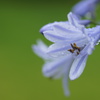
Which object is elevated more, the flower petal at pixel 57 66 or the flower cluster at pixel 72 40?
the flower petal at pixel 57 66

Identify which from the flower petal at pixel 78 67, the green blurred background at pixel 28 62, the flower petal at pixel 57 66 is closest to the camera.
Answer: the flower petal at pixel 78 67

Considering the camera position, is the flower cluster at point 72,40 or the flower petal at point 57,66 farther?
the flower petal at point 57,66

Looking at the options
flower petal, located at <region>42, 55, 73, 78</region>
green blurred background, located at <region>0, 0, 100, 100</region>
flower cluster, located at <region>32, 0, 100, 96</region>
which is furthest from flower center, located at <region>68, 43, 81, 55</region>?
green blurred background, located at <region>0, 0, 100, 100</region>

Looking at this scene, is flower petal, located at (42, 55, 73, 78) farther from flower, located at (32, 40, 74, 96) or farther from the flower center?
the flower center

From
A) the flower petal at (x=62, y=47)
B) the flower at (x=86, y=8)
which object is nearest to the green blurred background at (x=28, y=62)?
the flower at (x=86, y=8)

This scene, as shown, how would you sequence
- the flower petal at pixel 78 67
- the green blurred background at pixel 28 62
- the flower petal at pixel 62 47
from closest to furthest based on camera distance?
1. the flower petal at pixel 78 67
2. the flower petal at pixel 62 47
3. the green blurred background at pixel 28 62

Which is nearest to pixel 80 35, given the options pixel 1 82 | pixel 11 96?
pixel 11 96

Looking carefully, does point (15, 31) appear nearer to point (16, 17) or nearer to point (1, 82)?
point (16, 17)

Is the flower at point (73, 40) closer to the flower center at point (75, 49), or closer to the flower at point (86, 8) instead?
the flower center at point (75, 49)
